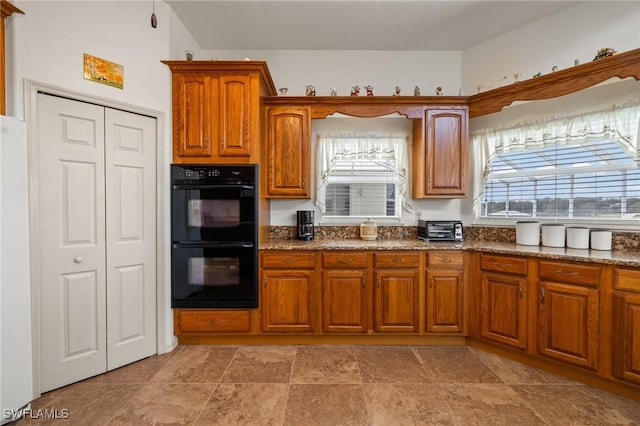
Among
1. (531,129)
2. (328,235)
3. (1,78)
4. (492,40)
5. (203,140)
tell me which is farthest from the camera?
(328,235)

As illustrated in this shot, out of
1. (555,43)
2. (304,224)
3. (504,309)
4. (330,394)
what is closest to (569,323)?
(504,309)

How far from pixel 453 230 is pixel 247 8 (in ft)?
9.54

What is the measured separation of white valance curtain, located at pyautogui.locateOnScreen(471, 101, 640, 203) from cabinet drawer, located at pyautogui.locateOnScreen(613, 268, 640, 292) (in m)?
1.02

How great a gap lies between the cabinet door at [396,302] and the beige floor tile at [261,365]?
0.87 m

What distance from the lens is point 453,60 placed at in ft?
10.4

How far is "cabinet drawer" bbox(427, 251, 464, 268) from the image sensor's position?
100 inches

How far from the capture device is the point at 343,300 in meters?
2.54

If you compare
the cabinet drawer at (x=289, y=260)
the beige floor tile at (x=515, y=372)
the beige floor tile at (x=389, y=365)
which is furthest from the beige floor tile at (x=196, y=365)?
the beige floor tile at (x=515, y=372)

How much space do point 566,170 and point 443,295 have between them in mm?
1632

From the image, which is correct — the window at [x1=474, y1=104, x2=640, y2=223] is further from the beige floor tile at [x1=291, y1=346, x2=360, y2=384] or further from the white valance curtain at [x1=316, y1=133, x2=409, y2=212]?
the beige floor tile at [x1=291, y1=346, x2=360, y2=384]

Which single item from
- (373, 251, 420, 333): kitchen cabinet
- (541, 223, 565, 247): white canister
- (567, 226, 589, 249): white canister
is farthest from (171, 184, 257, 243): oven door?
(567, 226, 589, 249): white canister

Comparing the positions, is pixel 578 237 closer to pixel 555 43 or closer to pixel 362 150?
pixel 555 43

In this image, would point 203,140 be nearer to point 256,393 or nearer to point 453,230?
point 256,393

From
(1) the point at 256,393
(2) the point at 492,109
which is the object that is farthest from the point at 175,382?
(2) the point at 492,109
